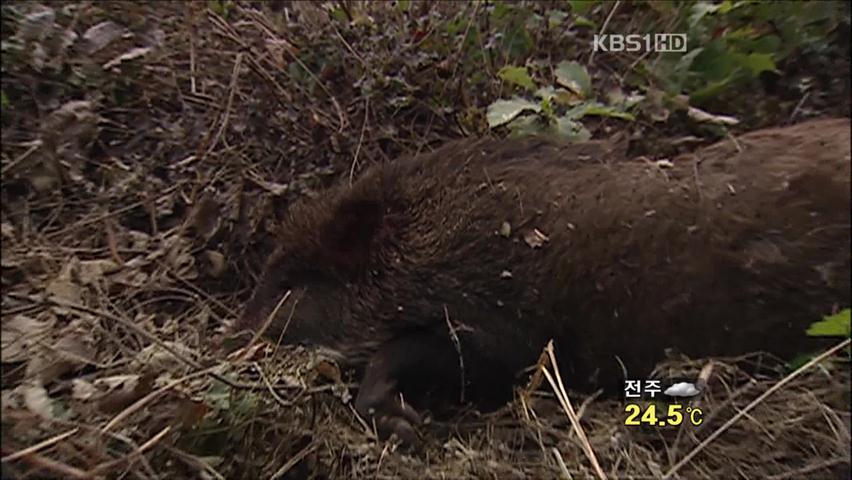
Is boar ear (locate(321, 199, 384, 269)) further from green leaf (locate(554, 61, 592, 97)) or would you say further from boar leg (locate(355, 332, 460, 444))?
green leaf (locate(554, 61, 592, 97))

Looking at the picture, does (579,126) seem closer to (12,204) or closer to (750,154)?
(750,154)

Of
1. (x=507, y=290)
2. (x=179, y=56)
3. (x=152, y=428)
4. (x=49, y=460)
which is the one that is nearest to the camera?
(x=49, y=460)

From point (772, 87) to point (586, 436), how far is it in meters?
1.29

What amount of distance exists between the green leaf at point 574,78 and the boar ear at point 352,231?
73 cm

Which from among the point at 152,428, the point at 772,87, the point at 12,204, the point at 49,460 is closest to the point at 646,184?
the point at 772,87

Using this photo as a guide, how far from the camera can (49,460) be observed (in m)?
1.43

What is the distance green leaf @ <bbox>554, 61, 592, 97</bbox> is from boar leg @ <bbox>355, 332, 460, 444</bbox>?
3.06ft

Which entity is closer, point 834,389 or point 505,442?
point 834,389

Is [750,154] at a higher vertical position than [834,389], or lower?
higher

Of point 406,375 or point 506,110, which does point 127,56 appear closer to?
point 506,110

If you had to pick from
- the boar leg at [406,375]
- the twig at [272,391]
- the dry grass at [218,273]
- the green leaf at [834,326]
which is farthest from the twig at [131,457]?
the green leaf at [834,326]

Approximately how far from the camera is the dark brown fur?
1825 millimetres

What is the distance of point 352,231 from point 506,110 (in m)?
0.56

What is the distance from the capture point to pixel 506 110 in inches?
103
